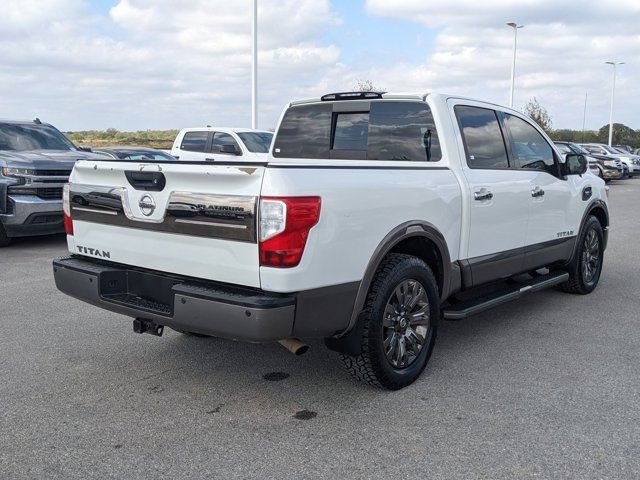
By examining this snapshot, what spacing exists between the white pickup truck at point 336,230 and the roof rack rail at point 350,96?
1.0 inches

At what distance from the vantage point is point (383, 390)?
13.1 ft

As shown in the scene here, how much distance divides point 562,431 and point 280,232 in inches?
72.8

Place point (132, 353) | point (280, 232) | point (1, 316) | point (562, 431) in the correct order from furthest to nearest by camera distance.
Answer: point (1, 316) → point (132, 353) → point (562, 431) → point (280, 232)

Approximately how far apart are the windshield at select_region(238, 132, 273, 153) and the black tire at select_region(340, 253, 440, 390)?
9.51 m

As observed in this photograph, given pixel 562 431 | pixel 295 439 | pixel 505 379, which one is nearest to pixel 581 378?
pixel 505 379

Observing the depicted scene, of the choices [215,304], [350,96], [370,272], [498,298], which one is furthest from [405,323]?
[350,96]

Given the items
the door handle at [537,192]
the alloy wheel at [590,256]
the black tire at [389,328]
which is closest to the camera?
the black tire at [389,328]

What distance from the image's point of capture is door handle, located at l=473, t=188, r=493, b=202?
4.62m

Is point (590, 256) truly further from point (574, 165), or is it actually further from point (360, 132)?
point (360, 132)

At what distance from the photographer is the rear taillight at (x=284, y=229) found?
321cm

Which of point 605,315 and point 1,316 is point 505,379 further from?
point 1,316

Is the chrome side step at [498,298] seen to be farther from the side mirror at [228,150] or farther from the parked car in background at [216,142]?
the parked car in background at [216,142]

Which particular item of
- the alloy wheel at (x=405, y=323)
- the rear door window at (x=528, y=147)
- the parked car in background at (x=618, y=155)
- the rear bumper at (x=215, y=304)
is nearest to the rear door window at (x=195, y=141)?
the rear door window at (x=528, y=147)

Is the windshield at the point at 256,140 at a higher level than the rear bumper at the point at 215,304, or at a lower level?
higher
